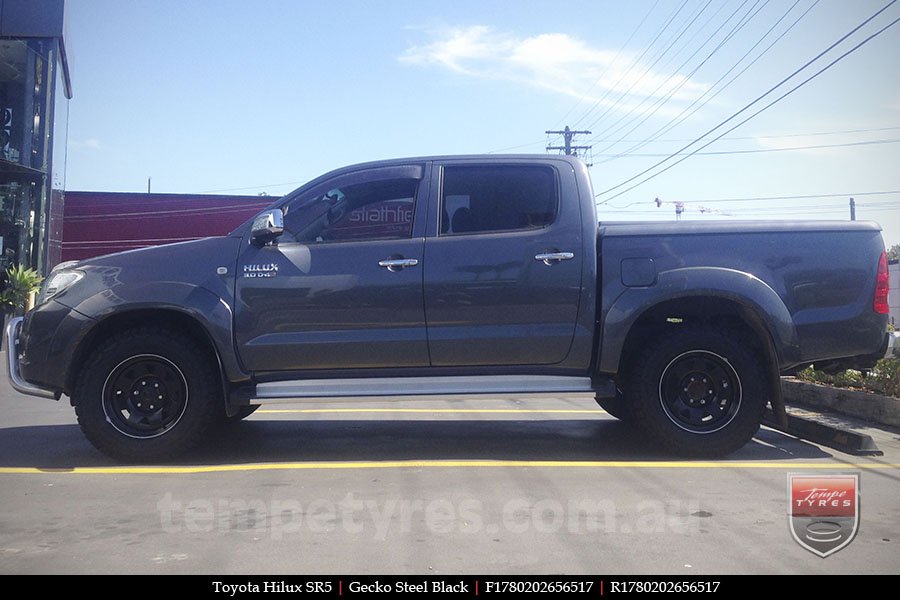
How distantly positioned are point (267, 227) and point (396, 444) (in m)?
1.99

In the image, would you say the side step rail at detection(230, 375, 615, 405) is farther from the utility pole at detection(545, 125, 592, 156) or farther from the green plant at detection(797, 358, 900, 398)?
the utility pole at detection(545, 125, 592, 156)

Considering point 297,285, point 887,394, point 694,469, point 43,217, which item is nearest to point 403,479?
point 297,285

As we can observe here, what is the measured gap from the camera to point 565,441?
7.23 m

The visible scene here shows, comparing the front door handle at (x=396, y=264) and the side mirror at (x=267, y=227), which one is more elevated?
the side mirror at (x=267, y=227)

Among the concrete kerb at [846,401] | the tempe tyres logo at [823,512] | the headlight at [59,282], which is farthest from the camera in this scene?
the concrete kerb at [846,401]

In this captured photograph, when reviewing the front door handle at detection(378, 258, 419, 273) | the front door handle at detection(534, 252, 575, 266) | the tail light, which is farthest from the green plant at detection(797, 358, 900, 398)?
the front door handle at detection(378, 258, 419, 273)

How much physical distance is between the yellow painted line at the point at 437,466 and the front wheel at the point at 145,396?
0.19 m

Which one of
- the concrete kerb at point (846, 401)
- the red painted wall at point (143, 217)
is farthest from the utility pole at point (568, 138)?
the concrete kerb at point (846, 401)

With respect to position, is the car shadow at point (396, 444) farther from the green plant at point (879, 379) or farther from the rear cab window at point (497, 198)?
the rear cab window at point (497, 198)

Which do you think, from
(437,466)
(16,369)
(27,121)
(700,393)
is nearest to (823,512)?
(700,393)

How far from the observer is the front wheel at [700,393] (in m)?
6.32

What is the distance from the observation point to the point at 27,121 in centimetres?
2594

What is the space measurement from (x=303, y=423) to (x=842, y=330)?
460 centimetres
